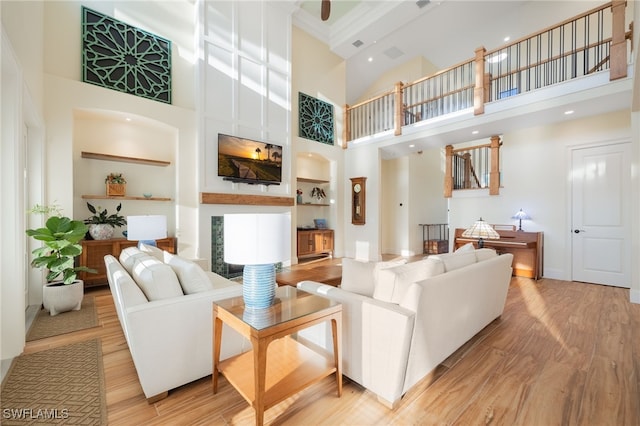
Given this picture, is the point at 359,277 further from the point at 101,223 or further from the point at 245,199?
the point at 101,223

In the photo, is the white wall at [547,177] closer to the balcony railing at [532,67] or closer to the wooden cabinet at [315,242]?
the balcony railing at [532,67]

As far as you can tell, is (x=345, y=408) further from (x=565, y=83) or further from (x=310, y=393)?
(x=565, y=83)

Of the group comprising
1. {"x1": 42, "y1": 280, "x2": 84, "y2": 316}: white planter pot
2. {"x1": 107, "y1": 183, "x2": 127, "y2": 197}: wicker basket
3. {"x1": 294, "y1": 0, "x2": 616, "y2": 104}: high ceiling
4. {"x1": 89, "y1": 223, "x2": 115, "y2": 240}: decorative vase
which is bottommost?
{"x1": 42, "y1": 280, "x2": 84, "y2": 316}: white planter pot

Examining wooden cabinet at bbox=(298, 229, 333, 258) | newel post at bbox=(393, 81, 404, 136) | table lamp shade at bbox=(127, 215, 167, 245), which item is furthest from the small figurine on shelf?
table lamp shade at bbox=(127, 215, 167, 245)

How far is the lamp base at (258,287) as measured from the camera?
164 centimetres

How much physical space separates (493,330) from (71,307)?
4.57 m

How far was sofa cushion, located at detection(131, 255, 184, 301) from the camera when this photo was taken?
173 centimetres

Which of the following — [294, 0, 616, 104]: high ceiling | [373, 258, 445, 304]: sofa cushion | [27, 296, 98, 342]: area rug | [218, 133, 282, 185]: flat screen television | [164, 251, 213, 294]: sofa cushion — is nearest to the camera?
[373, 258, 445, 304]: sofa cushion

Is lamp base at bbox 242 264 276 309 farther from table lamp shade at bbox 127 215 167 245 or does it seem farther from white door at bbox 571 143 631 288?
white door at bbox 571 143 631 288

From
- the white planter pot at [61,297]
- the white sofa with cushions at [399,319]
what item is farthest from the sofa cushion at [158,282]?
the white planter pot at [61,297]

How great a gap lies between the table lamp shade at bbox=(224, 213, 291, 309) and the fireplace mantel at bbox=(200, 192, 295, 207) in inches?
139

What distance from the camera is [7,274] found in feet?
6.84

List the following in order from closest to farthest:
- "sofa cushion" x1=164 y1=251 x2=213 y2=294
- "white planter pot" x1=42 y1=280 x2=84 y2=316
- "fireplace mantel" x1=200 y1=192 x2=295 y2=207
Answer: "sofa cushion" x1=164 y1=251 x2=213 y2=294 < "white planter pot" x1=42 y1=280 x2=84 y2=316 < "fireplace mantel" x1=200 y1=192 x2=295 y2=207

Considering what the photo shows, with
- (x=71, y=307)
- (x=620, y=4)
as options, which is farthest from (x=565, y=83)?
(x=71, y=307)
